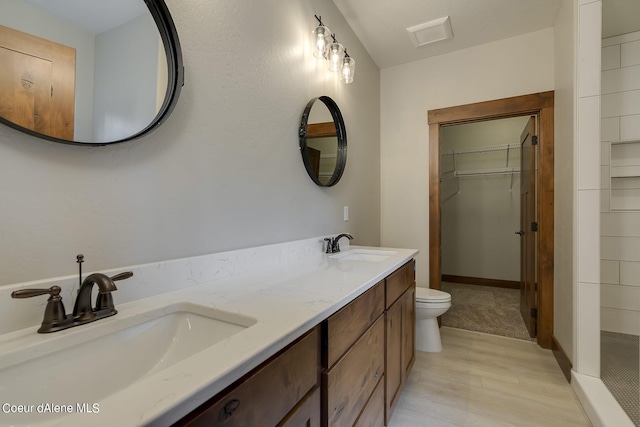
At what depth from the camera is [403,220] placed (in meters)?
2.85

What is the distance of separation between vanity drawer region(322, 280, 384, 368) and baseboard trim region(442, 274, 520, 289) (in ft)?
11.5

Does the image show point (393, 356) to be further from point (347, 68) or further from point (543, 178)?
point (543, 178)

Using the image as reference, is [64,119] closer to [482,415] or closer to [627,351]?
[482,415]

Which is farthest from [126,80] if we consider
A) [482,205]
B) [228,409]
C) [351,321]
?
[482,205]

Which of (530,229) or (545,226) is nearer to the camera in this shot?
(545,226)

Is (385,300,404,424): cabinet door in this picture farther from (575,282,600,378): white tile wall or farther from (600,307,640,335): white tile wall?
(600,307,640,335): white tile wall

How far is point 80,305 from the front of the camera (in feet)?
2.20

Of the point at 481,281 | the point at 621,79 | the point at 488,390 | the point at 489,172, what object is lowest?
the point at 488,390

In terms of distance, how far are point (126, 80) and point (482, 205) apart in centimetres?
439

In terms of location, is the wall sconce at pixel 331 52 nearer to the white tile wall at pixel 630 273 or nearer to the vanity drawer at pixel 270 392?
the vanity drawer at pixel 270 392

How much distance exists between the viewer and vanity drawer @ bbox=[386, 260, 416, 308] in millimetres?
1376

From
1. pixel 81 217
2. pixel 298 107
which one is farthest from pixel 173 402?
pixel 298 107

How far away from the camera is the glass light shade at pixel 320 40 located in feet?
5.63

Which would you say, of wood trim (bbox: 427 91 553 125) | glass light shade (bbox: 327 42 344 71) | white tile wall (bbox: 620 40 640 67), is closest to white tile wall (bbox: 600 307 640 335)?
wood trim (bbox: 427 91 553 125)
